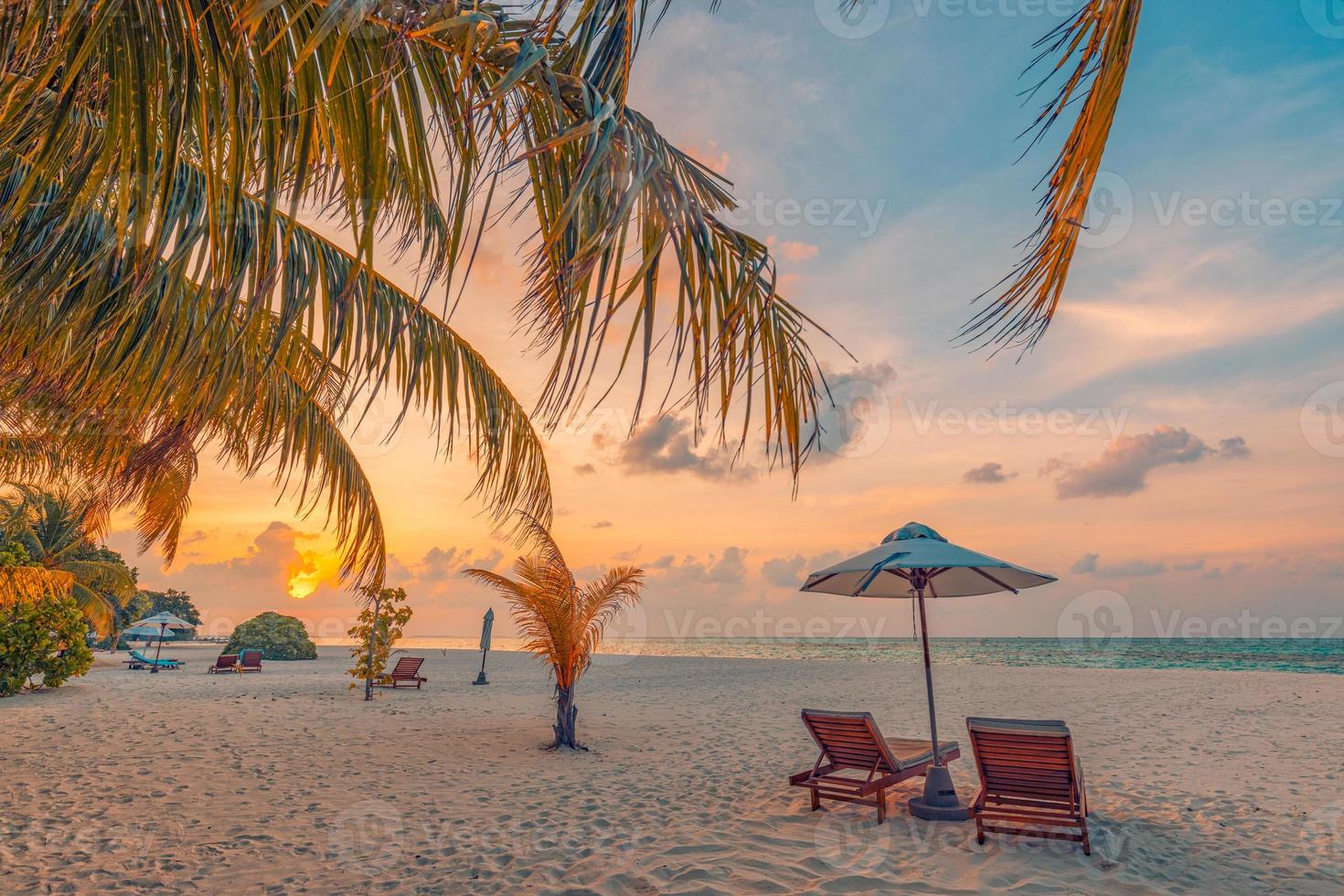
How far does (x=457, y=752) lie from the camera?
8.10 metres

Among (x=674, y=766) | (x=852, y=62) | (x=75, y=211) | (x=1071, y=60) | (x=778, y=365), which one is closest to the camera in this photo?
(x=1071, y=60)

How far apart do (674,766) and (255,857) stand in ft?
13.9

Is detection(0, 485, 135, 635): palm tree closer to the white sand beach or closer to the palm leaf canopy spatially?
the white sand beach

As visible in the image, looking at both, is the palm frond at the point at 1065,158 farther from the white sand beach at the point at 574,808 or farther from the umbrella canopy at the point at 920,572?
the umbrella canopy at the point at 920,572

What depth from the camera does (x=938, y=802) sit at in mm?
5328

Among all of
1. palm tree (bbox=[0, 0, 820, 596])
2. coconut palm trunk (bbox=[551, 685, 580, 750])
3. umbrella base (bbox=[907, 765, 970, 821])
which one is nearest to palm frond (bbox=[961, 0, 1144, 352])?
palm tree (bbox=[0, 0, 820, 596])

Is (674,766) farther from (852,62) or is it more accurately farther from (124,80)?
(124,80)

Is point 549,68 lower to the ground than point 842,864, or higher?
higher

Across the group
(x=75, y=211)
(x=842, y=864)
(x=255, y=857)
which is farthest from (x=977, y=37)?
(x=255, y=857)

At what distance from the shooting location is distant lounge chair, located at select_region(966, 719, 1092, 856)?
15.3ft

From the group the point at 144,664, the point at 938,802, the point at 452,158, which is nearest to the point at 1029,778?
the point at 938,802

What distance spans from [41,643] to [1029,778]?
A: 52.9ft

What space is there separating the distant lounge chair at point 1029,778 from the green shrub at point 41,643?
14.7 meters

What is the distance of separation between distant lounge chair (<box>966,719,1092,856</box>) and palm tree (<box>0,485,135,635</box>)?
12703 mm
